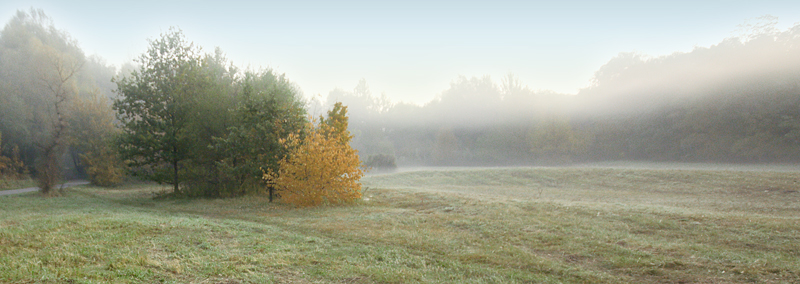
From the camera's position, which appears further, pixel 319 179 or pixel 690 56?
pixel 690 56

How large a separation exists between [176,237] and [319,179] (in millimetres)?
6775

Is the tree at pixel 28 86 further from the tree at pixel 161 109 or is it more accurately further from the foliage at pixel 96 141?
the tree at pixel 161 109

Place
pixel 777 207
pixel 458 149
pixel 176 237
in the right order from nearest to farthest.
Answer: pixel 176 237
pixel 777 207
pixel 458 149

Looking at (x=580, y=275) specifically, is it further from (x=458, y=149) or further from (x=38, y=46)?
(x=458, y=149)

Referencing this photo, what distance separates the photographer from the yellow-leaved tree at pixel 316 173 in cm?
1389

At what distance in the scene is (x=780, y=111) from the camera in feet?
94.1

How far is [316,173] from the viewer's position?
1391cm

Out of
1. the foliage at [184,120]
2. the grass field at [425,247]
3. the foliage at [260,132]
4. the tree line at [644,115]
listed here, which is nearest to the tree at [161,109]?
the foliage at [184,120]

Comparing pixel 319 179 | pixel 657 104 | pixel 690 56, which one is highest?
pixel 690 56

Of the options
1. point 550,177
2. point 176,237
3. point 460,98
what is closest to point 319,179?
point 176,237

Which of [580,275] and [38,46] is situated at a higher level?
[38,46]

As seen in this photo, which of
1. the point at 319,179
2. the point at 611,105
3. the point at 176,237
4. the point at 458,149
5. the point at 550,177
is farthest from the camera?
the point at 458,149

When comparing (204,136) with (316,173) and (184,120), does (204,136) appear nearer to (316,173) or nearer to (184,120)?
(184,120)

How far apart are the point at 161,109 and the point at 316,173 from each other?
10.3 metres
